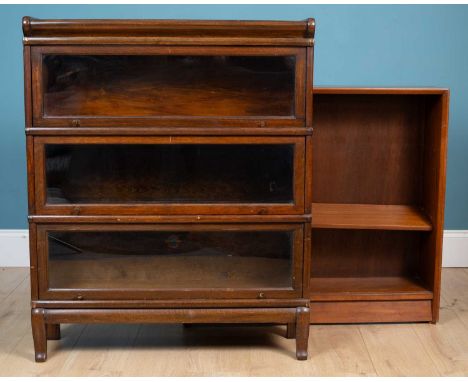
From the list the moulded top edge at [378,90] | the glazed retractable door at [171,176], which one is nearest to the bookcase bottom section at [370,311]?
the glazed retractable door at [171,176]

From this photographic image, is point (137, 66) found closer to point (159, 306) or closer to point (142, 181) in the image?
point (142, 181)

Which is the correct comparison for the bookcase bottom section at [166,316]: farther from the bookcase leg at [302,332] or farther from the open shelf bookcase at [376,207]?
the open shelf bookcase at [376,207]

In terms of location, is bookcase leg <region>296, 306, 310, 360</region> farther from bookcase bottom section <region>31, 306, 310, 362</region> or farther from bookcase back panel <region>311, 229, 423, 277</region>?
bookcase back panel <region>311, 229, 423, 277</region>

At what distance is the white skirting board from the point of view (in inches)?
133

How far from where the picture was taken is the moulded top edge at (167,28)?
2.07 metres

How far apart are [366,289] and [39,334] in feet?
3.86

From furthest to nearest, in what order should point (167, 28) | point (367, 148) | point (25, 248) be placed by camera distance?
point (25, 248) < point (367, 148) < point (167, 28)

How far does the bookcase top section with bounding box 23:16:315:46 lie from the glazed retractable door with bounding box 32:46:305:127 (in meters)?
0.03

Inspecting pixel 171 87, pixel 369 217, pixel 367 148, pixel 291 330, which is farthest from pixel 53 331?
pixel 367 148

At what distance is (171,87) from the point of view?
215 cm

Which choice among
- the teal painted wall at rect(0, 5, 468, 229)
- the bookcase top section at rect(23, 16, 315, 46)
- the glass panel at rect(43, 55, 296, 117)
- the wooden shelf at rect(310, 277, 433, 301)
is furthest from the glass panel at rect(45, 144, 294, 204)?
the teal painted wall at rect(0, 5, 468, 229)

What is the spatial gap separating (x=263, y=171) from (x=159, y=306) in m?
0.52

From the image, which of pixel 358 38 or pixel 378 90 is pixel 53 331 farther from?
pixel 358 38

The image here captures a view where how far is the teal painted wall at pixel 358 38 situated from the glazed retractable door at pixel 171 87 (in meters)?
1.14
